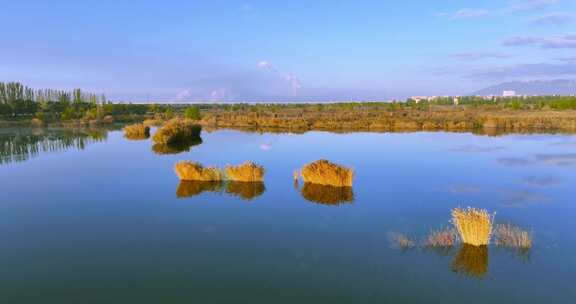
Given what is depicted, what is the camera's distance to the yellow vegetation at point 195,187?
604 inches

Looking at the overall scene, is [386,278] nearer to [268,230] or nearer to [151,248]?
[268,230]

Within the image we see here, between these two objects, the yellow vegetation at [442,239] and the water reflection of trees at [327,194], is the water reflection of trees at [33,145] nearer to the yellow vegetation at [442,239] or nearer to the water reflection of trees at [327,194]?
the water reflection of trees at [327,194]

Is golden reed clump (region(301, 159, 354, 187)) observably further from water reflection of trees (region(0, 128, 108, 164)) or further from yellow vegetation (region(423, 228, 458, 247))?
water reflection of trees (region(0, 128, 108, 164))

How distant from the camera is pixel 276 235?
35.1ft

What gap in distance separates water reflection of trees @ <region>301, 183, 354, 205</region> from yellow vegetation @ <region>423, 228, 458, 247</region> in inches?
167

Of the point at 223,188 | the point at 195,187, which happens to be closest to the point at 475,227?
the point at 223,188

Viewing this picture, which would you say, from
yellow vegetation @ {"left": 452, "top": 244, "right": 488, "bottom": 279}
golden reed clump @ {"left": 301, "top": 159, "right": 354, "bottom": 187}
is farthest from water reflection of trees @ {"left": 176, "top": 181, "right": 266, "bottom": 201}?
yellow vegetation @ {"left": 452, "top": 244, "right": 488, "bottom": 279}

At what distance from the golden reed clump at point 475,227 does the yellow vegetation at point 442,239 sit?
0.88 feet

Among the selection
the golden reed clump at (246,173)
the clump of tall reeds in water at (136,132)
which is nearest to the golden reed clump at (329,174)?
the golden reed clump at (246,173)

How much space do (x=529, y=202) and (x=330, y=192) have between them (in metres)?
6.55

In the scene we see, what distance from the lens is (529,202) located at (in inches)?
535

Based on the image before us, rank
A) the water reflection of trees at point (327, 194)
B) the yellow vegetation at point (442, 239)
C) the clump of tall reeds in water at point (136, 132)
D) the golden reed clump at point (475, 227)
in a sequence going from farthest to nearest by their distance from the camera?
the clump of tall reeds in water at point (136, 132) < the water reflection of trees at point (327, 194) < the yellow vegetation at point (442, 239) < the golden reed clump at point (475, 227)

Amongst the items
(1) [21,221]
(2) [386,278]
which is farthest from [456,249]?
(1) [21,221]

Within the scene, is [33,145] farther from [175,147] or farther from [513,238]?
[513,238]
